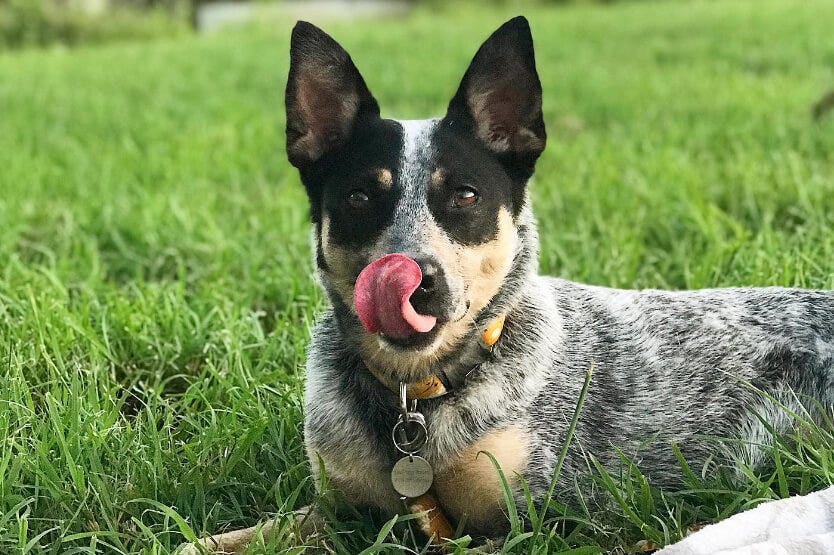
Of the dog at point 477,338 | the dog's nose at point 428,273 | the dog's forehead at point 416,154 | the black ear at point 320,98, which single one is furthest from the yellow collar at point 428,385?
the black ear at point 320,98

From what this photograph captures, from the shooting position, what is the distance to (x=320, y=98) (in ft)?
9.37

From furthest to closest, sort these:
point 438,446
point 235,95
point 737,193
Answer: point 235,95, point 737,193, point 438,446

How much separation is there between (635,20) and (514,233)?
13474 mm

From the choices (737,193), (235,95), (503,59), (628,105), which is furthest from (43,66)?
(503,59)

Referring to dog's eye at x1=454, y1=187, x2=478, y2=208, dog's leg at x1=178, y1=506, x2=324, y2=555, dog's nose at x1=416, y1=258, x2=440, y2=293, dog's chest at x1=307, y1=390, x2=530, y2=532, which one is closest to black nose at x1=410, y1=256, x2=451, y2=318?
dog's nose at x1=416, y1=258, x2=440, y2=293

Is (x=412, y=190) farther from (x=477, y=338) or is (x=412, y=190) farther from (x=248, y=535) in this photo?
(x=248, y=535)

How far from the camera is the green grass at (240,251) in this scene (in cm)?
271

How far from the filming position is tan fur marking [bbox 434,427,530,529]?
101 inches

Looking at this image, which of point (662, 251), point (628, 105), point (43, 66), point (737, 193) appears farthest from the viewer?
point (43, 66)

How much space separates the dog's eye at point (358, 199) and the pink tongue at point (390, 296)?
0.22 m

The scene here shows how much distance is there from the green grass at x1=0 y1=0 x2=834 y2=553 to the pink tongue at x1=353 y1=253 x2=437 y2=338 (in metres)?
0.52

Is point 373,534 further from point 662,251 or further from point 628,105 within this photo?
point 628,105

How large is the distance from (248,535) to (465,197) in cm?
104

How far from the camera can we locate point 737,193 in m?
5.38
